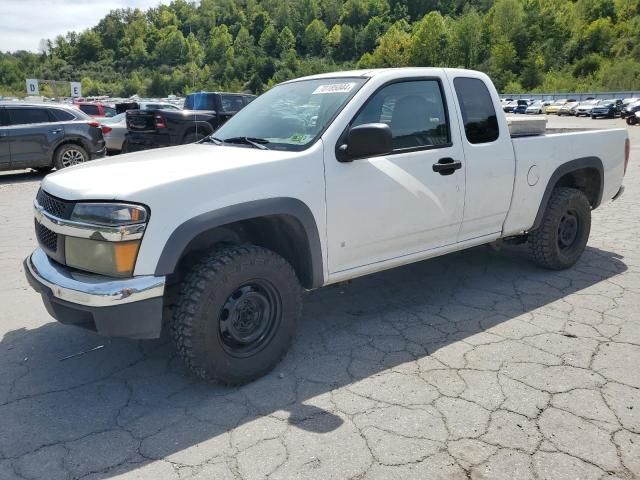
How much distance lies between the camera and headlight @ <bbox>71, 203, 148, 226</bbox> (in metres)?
2.65

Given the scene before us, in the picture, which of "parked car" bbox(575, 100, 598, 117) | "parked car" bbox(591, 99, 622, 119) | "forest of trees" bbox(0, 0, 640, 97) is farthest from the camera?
"forest of trees" bbox(0, 0, 640, 97)

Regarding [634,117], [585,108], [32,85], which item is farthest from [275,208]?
[32,85]

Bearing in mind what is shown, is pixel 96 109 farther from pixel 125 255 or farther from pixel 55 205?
pixel 125 255

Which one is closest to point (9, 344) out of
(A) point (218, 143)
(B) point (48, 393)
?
(B) point (48, 393)

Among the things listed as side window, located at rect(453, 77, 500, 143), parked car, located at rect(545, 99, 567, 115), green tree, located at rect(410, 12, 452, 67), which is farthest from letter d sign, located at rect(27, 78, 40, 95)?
green tree, located at rect(410, 12, 452, 67)

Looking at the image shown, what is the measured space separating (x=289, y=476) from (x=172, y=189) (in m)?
1.51

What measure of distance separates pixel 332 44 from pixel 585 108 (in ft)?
395

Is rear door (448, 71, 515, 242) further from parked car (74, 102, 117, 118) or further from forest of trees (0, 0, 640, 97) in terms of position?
forest of trees (0, 0, 640, 97)

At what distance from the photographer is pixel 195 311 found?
286 centimetres

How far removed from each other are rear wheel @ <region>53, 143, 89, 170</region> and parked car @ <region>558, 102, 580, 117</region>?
43.1 metres

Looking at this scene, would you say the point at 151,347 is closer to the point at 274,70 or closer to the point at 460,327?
the point at 460,327

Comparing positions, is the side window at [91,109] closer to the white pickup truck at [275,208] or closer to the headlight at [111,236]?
the white pickup truck at [275,208]

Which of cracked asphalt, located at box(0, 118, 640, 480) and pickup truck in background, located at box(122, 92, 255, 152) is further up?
pickup truck in background, located at box(122, 92, 255, 152)

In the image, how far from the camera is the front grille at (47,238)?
3.01 meters
